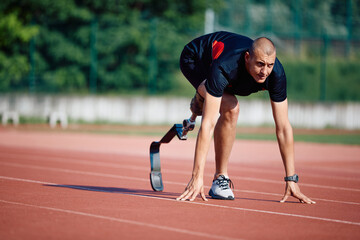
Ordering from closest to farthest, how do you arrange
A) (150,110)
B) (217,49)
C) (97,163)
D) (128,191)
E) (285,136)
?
(217,49), (285,136), (128,191), (97,163), (150,110)

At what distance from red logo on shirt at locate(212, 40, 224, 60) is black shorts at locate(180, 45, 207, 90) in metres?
0.33

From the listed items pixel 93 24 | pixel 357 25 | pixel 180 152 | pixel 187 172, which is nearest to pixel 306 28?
pixel 357 25

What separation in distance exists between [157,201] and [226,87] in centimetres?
139

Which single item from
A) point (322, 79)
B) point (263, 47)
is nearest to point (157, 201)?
point (263, 47)

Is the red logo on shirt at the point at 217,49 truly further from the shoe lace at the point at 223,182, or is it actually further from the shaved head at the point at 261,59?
the shoe lace at the point at 223,182

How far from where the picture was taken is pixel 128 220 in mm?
5383

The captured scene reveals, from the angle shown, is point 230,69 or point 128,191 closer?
point 230,69

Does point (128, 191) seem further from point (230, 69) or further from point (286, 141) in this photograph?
point (230, 69)

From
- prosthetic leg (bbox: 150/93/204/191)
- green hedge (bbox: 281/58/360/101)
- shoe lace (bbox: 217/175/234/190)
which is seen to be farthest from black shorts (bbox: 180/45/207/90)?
green hedge (bbox: 281/58/360/101)

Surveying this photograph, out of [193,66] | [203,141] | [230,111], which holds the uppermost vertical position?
[193,66]

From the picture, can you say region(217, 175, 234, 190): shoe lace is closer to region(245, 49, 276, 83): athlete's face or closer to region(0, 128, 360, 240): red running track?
region(0, 128, 360, 240): red running track

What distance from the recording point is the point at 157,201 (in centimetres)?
659

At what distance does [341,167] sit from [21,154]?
637 centimetres

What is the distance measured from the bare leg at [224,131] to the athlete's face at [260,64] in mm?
740
